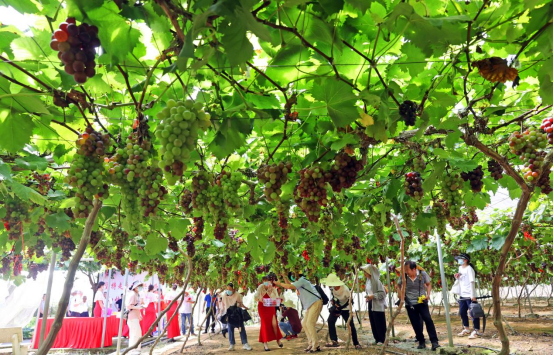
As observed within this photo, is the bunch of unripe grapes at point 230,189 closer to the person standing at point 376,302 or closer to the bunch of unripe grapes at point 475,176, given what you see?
the bunch of unripe grapes at point 475,176

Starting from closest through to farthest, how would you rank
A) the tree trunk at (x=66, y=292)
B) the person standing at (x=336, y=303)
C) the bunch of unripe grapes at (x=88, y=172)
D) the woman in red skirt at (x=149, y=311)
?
the tree trunk at (x=66, y=292)
the bunch of unripe grapes at (x=88, y=172)
the person standing at (x=336, y=303)
the woman in red skirt at (x=149, y=311)

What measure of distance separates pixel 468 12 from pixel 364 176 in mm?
1911

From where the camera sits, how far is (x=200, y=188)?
9.13 feet

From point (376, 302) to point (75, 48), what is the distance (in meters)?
8.59

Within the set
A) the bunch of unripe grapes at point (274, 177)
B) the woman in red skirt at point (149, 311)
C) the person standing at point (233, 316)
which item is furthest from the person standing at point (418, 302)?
the woman in red skirt at point (149, 311)

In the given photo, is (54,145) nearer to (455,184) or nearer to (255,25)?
(255,25)

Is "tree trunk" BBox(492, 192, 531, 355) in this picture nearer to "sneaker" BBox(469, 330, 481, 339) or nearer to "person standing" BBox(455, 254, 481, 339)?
"person standing" BBox(455, 254, 481, 339)

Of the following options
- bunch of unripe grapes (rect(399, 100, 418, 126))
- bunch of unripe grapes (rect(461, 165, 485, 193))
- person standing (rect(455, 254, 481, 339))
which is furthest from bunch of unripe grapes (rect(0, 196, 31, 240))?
person standing (rect(455, 254, 481, 339))

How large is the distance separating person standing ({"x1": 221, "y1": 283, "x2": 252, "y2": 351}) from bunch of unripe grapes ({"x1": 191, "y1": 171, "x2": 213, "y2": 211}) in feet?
29.3

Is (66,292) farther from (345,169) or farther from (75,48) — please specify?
(345,169)

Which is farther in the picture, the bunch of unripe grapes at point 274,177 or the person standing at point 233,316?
the person standing at point 233,316

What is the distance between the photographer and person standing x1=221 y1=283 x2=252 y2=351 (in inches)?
433

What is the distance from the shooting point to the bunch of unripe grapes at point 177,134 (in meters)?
1.67

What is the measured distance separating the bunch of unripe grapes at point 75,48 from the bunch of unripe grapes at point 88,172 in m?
0.67
